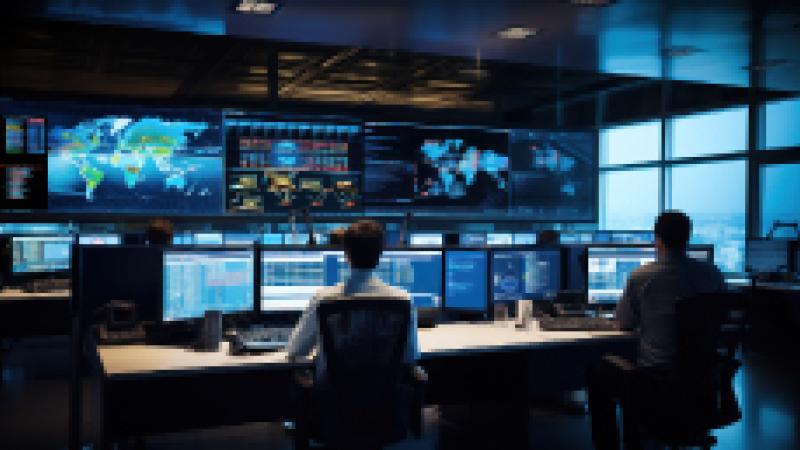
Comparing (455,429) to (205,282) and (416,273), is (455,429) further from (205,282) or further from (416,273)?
(205,282)

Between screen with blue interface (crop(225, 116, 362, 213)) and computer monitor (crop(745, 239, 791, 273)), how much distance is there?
164 inches

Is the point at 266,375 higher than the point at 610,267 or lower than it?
lower

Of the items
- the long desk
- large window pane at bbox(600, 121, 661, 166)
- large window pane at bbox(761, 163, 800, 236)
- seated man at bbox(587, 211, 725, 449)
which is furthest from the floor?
large window pane at bbox(600, 121, 661, 166)

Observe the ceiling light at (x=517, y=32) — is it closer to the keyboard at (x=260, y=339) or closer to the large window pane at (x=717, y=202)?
the keyboard at (x=260, y=339)

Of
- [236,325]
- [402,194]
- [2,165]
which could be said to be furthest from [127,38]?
[236,325]

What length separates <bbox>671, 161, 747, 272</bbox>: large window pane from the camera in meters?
8.52

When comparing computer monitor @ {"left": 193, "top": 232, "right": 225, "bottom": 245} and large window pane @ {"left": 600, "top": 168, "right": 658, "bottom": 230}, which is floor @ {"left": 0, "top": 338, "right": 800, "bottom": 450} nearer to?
computer monitor @ {"left": 193, "top": 232, "right": 225, "bottom": 245}

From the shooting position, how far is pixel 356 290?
2.78 meters

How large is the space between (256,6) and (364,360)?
3268 millimetres

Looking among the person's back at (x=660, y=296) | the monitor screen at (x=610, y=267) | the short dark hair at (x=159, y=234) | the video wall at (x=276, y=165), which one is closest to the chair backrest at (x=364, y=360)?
the person's back at (x=660, y=296)

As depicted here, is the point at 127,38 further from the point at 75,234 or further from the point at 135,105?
the point at 75,234

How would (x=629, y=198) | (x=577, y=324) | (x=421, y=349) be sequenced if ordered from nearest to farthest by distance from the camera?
(x=421, y=349), (x=577, y=324), (x=629, y=198)

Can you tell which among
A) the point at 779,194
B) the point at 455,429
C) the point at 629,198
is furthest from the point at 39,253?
the point at 779,194

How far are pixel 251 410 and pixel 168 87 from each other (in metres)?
3.73
